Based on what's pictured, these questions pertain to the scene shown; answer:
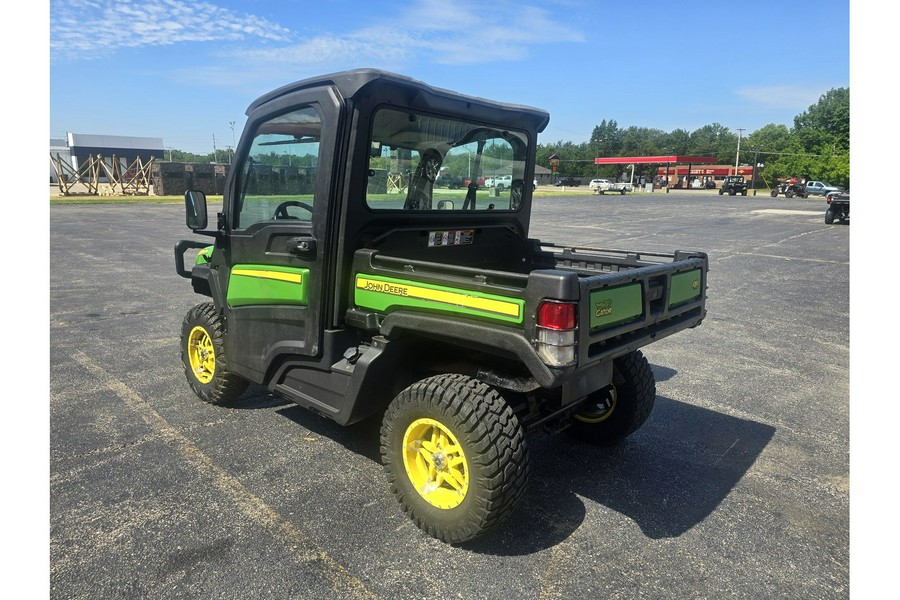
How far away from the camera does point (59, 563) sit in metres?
2.70

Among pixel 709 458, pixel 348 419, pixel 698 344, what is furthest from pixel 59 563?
pixel 698 344

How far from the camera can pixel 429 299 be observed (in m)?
2.95

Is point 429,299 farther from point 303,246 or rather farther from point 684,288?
point 684,288

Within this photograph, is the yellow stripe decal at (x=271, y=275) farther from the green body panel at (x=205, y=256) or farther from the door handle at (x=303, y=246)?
the green body panel at (x=205, y=256)

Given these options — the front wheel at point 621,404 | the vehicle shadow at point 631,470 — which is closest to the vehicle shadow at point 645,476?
the vehicle shadow at point 631,470

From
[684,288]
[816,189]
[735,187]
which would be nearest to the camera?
[684,288]

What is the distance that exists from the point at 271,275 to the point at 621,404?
2.40 metres

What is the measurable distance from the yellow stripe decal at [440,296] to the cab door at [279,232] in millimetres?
333

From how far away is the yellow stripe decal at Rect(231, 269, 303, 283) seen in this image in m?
3.57

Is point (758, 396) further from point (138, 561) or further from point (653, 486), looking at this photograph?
point (138, 561)

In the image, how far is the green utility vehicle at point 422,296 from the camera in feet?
9.07

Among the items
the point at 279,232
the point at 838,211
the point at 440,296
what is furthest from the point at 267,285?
the point at 838,211

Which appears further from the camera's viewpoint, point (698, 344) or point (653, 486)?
point (698, 344)

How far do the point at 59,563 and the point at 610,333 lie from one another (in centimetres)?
271
